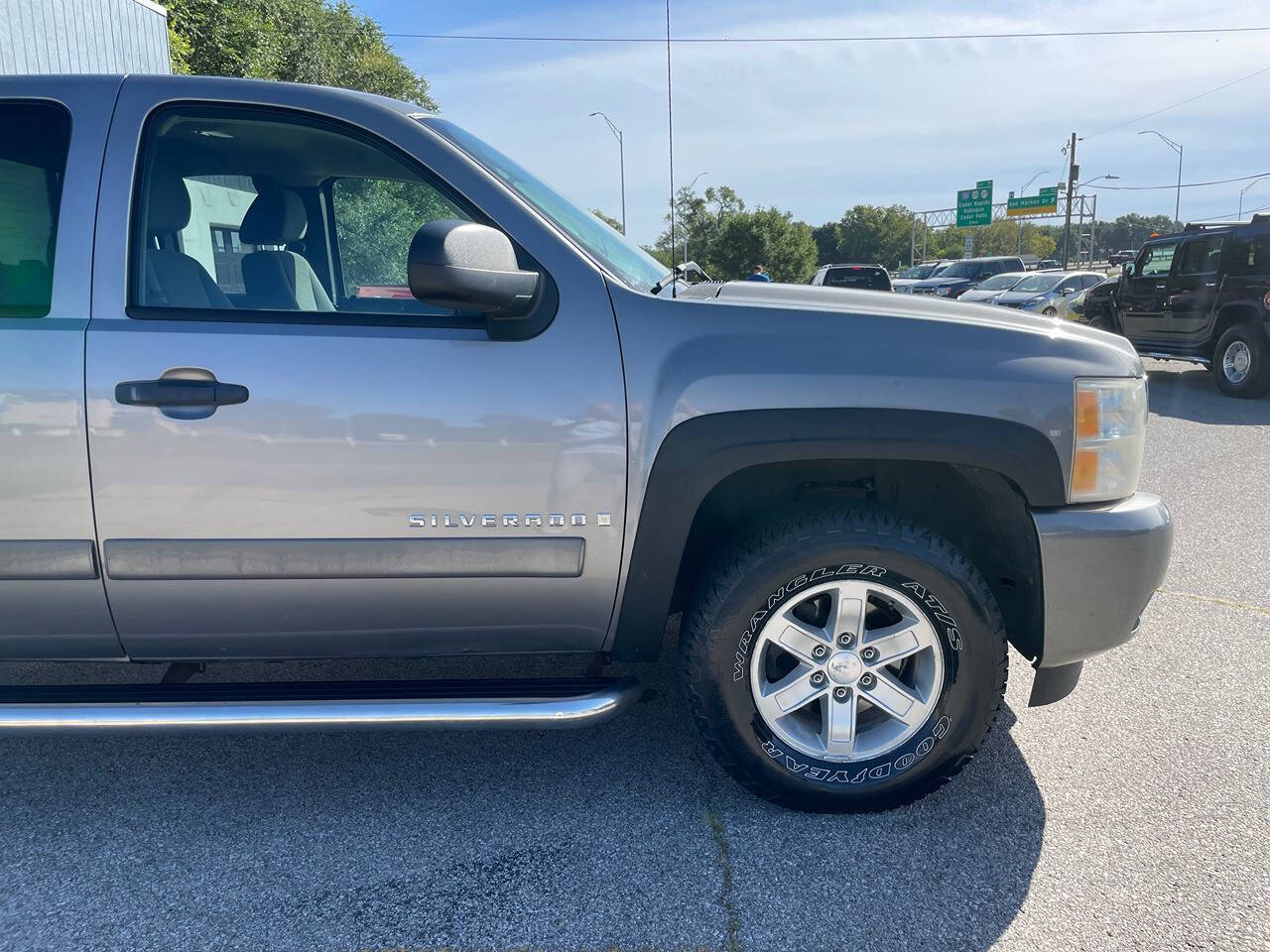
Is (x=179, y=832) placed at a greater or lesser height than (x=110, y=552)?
lesser

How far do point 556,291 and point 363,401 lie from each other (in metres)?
0.58

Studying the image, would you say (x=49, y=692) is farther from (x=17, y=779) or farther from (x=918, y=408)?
(x=918, y=408)

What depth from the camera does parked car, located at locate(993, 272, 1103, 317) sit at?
19.1 m

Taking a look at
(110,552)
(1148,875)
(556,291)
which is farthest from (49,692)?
(1148,875)

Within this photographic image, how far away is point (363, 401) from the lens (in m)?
2.31

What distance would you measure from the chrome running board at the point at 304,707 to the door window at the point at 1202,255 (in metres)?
11.8

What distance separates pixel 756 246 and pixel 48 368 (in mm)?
39281

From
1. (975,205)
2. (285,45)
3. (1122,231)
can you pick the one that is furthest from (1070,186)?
(1122,231)

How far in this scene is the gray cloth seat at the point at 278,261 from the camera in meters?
2.49

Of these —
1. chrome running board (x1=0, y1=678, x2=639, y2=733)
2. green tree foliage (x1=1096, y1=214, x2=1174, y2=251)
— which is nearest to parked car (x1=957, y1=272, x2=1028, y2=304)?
chrome running board (x1=0, y1=678, x2=639, y2=733)

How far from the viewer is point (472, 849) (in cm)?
249

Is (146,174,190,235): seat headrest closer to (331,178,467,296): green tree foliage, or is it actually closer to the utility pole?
(331,178,467,296): green tree foliage

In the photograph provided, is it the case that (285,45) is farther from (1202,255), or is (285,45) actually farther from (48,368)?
(48,368)

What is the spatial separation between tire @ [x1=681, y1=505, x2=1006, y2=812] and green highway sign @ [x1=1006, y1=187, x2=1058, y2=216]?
71199mm
